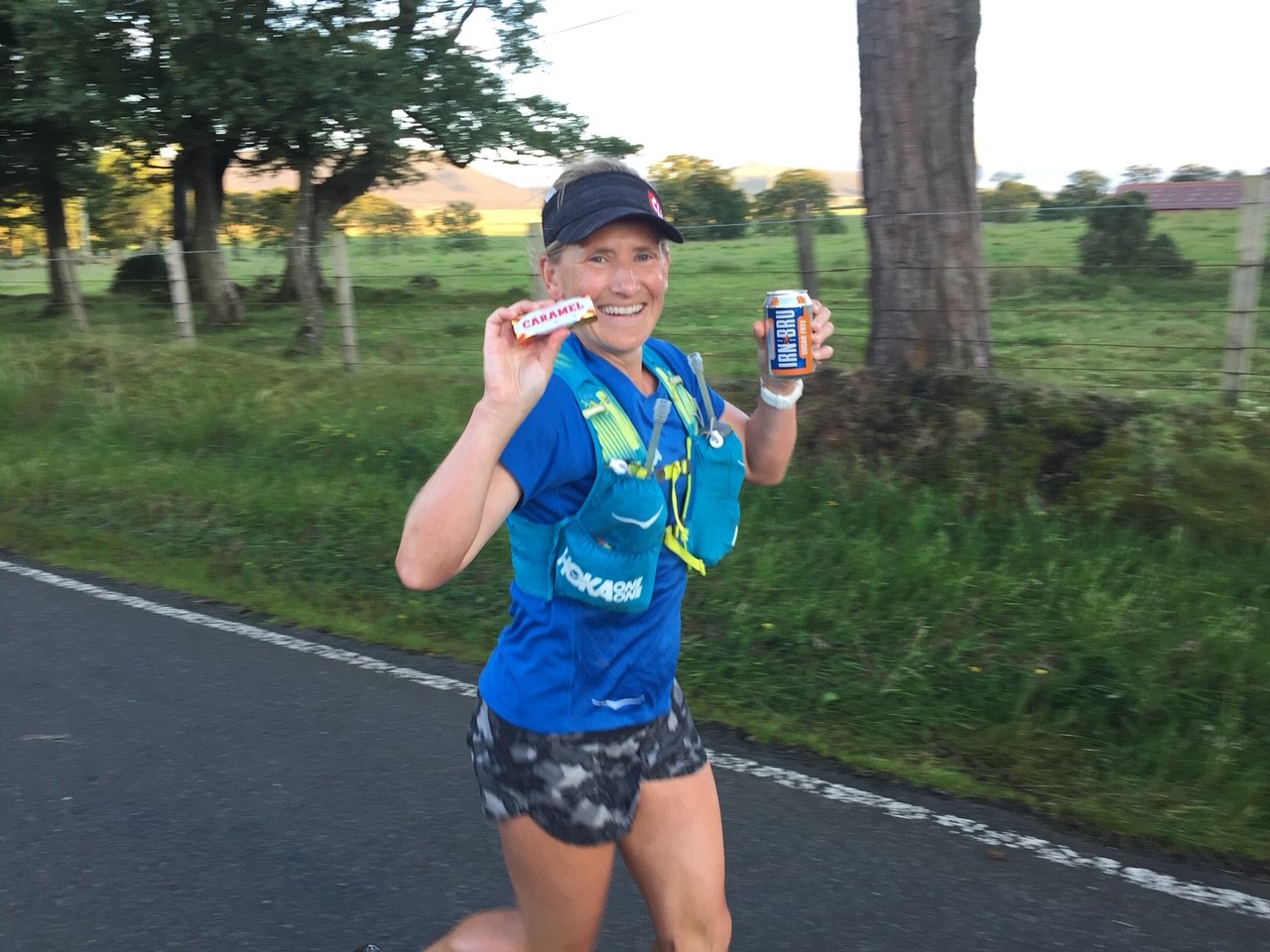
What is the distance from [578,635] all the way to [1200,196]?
8386 millimetres

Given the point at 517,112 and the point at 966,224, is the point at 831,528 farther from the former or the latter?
the point at 517,112

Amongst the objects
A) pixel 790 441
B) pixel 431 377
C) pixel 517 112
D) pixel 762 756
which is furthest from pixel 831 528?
pixel 517 112

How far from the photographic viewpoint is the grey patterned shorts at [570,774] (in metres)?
2.15

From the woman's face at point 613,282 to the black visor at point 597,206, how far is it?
0.09ft

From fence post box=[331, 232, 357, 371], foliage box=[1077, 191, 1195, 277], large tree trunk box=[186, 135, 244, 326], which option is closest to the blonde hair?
foliage box=[1077, 191, 1195, 277]

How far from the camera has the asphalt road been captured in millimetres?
3359

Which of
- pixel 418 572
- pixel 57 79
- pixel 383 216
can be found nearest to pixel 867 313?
pixel 418 572

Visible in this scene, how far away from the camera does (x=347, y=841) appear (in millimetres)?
3859

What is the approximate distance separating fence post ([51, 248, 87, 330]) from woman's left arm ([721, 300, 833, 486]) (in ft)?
49.9

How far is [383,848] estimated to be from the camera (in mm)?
3814

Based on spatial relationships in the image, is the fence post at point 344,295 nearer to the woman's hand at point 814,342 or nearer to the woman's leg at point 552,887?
the woman's hand at point 814,342

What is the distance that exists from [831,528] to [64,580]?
4.45 m

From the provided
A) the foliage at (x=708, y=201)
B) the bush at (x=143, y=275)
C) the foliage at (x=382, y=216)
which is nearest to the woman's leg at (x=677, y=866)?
the foliage at (x=708, y=201)

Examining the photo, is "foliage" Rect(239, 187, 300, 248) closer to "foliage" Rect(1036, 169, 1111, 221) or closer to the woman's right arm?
"foliage" Rect(1036, 169, 1111, 221)
